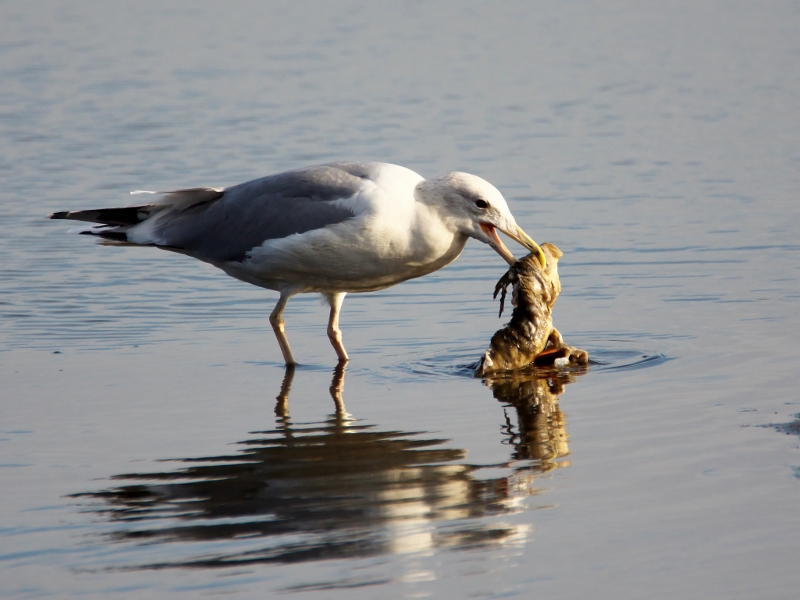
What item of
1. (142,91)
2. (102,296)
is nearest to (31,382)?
(102,296)

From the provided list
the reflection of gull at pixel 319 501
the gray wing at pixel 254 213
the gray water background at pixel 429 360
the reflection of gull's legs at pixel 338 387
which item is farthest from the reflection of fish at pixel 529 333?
the reflection of gull at pixel 319 501

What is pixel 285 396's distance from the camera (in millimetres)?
7395

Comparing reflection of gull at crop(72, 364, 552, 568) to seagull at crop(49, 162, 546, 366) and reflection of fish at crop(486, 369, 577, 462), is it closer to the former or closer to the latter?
reflection of fish at crop(486, 369, 577, 462)

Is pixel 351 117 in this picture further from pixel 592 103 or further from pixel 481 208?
pixel 481 208

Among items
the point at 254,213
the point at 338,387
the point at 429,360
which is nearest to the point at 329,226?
the point at 254,213

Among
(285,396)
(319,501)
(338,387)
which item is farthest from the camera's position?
(338,387)

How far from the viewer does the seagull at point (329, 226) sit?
7336 millimetres

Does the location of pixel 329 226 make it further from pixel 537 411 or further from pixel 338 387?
pixel 537 411

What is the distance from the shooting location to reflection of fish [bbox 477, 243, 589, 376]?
773cm

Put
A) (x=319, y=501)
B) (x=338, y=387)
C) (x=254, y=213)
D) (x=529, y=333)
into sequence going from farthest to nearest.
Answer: (x=254, y=213) → (x=529, y=333) → (x=338, y=387) → (x=319, y=501)

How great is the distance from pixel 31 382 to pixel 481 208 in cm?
291

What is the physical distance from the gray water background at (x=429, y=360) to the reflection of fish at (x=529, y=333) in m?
0.24

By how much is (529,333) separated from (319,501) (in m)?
2.75

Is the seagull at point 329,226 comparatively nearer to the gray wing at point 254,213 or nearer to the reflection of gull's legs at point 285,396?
the gray wing at point 254,213
